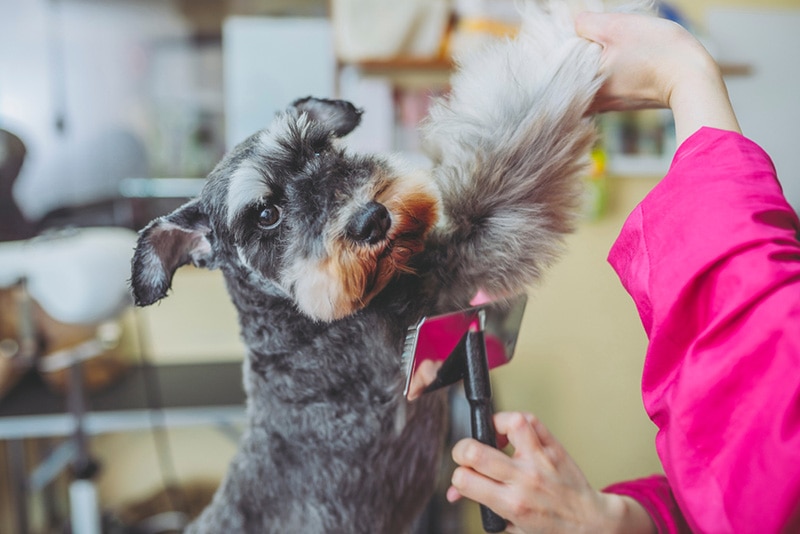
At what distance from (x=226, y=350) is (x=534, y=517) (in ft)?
5.03

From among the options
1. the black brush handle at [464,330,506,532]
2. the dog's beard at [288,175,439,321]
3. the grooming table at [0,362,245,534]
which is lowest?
the grooming table at [0,362,245,534]

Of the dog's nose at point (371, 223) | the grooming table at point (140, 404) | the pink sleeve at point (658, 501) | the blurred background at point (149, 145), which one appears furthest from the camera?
the grooming table at point (140, 404)

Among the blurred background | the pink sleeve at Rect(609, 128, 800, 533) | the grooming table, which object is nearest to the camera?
the pink sleeve at Rect(609, 128, 800, 533)

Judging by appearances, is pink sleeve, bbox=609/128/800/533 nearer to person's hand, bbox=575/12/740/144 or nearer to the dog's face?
person's hand, bbox=575/12/740/144

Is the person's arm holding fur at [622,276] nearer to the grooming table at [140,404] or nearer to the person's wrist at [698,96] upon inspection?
the person's wrist at [698,96]

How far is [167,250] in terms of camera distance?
1.78ft

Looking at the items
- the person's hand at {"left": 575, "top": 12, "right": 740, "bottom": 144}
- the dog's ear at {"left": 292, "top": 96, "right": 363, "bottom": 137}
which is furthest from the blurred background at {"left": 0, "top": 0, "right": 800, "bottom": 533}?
the dog's ear at {"left": 292, "top": 96, "right": 363, "bottom": 137}

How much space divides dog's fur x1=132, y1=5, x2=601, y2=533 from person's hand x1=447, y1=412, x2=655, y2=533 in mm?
→ 64

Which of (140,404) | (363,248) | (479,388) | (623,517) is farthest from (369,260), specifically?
(140,404)

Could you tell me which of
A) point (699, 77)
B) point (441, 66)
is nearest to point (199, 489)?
point (699, 77)

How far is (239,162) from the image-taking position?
55cm

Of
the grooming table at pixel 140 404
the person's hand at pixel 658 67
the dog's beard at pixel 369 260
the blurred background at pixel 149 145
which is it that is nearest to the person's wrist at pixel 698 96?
the person's hand at pixel 658 67

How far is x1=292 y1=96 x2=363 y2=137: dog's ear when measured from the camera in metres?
0.61

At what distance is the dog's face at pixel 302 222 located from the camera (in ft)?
1.77
